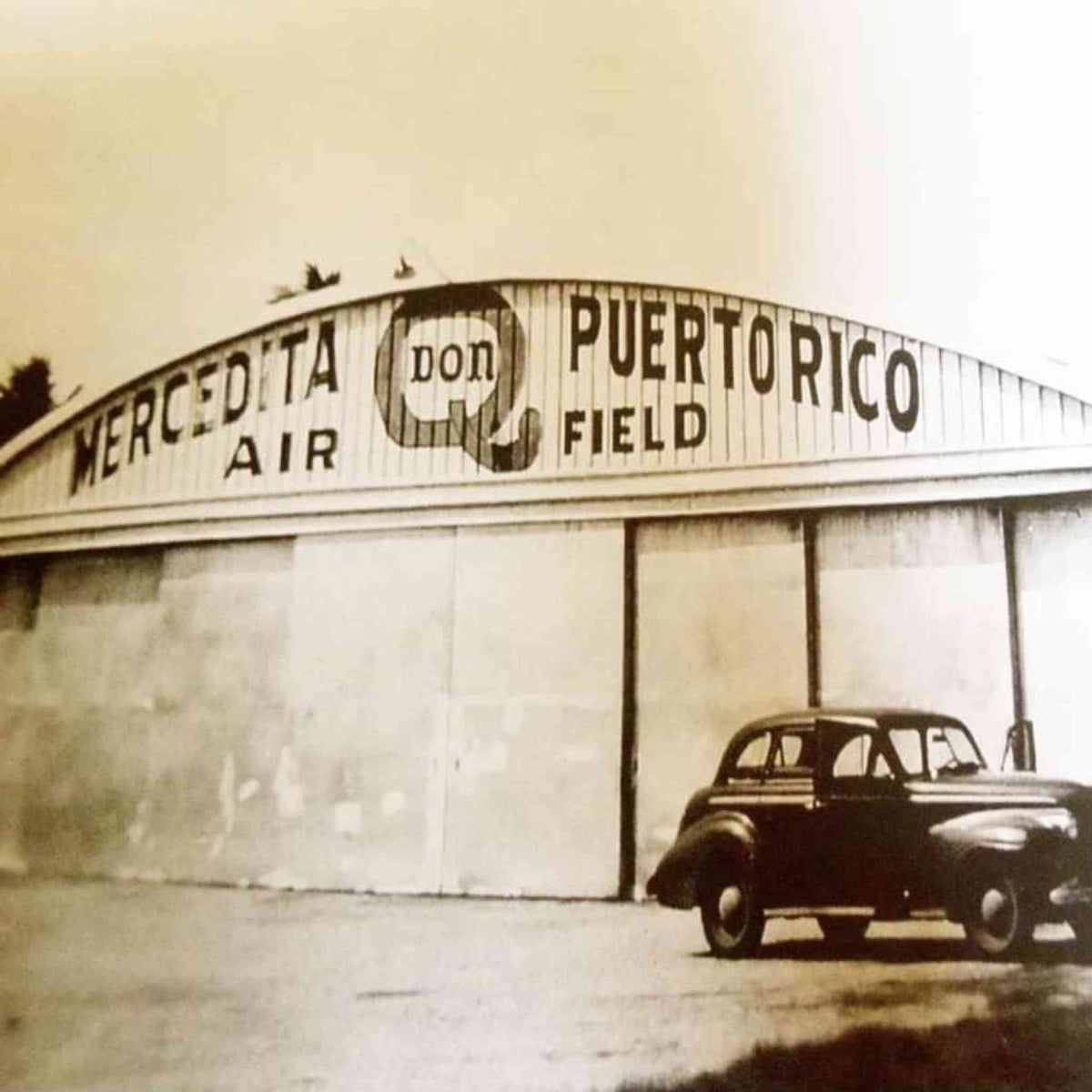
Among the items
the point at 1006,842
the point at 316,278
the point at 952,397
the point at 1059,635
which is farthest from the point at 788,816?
the point at 316,278

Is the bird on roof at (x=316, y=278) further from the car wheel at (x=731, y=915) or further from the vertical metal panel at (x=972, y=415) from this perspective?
the car wheel at (x=731, y=915)

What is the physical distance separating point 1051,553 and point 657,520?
743 mm

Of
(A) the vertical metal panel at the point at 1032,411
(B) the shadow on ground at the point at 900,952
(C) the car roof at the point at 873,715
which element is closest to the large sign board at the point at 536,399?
(A) the vertical metal panel at the point at 1032,411

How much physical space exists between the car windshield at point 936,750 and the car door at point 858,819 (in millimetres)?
28

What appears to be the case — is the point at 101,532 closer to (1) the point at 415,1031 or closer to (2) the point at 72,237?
(2) the point at 72,237

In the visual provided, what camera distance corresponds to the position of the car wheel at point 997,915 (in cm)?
221

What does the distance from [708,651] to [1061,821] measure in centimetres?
69

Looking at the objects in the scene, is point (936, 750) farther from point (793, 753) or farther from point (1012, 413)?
point (1012, 413)

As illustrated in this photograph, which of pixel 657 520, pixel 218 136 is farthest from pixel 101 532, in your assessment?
pixel 657 520

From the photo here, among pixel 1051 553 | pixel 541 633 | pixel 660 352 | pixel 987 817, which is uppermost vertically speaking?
pixel 660 352

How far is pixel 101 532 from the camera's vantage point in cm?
283

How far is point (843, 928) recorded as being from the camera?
2285mm

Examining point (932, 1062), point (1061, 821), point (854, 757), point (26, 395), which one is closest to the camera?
point (932, 1062)

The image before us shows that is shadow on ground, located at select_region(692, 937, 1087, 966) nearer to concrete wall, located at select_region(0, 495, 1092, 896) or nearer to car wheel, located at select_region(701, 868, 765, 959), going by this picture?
car wheel, located at select_region(701, 868, 765, 959)
